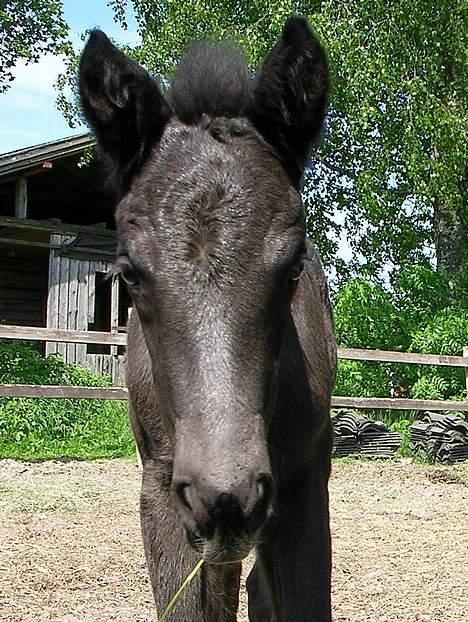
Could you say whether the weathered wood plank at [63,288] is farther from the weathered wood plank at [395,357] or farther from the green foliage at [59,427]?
the weathered wood plank at [395,357]

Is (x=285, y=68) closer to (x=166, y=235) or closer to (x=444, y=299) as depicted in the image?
(x=166, y=235)

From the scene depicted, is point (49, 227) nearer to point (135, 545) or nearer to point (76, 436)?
point (76, 436)

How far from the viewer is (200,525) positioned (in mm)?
1840

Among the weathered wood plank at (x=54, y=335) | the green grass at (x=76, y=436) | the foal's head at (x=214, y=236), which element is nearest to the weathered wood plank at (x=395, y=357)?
the weathered wood plank at (x=54, y=335)

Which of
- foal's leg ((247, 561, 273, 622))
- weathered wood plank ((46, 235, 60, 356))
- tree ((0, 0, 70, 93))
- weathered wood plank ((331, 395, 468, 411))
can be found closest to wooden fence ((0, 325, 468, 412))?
weathered wood plank ((331, 395, 468, 411))

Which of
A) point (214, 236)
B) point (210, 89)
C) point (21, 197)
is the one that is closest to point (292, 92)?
point (210, 89)

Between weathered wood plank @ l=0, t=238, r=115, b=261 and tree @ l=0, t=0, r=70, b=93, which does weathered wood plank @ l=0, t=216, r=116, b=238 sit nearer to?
weathered wood plank @ l=0, t=238, r=115, b=261

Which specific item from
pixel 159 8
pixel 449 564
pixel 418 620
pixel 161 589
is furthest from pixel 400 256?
pixel 161 589

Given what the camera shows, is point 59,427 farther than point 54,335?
Yes

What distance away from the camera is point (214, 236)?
6.79ft

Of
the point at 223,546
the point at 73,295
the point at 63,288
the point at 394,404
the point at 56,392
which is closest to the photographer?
the point at 223,546

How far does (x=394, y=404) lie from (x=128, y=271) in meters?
9.06

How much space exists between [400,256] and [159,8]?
31.2 ft

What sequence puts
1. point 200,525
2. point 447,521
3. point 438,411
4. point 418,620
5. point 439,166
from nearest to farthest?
point 200,525 < point 418,620 < point 447,521 < point 438,411 < point 439,166
